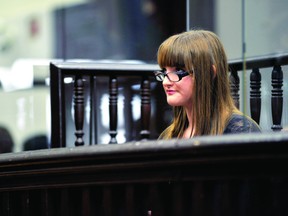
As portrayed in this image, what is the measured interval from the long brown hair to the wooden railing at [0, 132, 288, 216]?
612 mm

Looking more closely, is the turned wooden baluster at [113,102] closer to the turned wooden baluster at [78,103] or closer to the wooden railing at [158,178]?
the turned wooden baluster at [78,103]

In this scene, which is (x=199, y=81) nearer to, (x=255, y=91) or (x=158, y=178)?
(x=158, y=178)

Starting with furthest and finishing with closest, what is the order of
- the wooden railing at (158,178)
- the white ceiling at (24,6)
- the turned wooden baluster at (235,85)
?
the white ceiling at (24,6) → the turned wooden baluster at (235,85) → the wooden railing at (158,178)

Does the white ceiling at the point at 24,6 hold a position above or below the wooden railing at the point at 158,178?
above

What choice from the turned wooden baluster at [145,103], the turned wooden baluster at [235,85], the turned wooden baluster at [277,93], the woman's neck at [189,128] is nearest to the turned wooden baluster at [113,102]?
the turned wooden baluster at [145,103]

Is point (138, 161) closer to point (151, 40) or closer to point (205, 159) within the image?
point (205, 159)

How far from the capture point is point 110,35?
18.9ft

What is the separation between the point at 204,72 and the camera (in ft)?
8.39

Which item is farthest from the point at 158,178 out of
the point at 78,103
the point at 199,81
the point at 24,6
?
the point at 24,6

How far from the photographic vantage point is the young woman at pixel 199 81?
8.31ft

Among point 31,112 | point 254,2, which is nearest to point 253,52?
point 254,2

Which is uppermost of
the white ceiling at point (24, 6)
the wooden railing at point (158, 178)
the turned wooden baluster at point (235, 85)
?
the white ceiling at point (24, 6)

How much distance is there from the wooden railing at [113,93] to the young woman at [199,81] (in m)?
0.85

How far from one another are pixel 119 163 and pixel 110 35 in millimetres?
3864
